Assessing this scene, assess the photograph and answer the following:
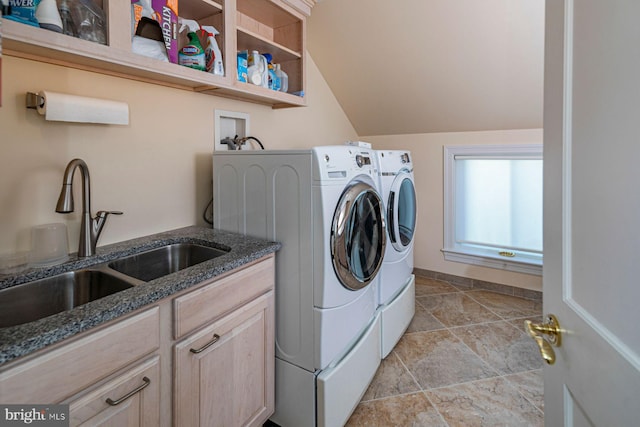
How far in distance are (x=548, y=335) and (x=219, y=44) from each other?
70.6 inches

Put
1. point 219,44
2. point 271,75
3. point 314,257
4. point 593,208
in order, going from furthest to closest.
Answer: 1. point 271,75
2. point 219,44
3. point 314,257
4. point 593,208

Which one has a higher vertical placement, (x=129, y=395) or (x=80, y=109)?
(x=80, y=109)

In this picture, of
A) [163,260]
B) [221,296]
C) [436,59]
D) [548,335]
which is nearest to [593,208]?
[548,335]

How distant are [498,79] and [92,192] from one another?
9.17 feet

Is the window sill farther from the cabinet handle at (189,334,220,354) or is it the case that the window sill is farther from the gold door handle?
the cabinet handle at (189,334,220,354)

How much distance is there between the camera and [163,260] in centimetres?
158

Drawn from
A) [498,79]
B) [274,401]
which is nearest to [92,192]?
[274,401]

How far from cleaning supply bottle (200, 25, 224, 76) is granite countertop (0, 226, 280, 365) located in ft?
2.71

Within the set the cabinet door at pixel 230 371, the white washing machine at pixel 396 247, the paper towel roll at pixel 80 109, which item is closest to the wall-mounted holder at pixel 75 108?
the paper towel roll at pixel 80 109

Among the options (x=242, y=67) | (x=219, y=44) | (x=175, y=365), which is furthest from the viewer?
(x=242, y=67)

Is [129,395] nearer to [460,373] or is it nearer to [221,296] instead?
[221,296]

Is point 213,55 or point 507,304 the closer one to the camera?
point 213,55

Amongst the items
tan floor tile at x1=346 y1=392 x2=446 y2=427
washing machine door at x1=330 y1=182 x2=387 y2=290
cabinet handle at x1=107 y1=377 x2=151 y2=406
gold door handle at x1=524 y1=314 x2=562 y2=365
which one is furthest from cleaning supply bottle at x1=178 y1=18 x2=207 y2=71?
tan floor tile at x1=346 y1=392 x2=446 y2=427

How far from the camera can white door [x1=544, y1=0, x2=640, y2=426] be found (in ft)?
1.53
